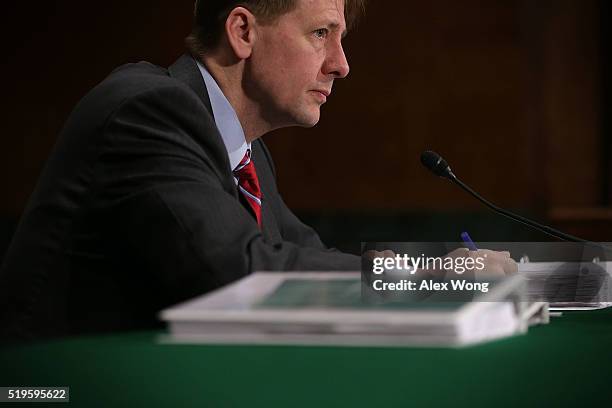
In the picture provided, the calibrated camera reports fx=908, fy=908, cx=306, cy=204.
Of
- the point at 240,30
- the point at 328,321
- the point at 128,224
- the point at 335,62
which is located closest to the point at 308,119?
the point at 335,62

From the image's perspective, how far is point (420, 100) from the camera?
182 inches

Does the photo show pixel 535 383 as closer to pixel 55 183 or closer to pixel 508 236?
pixel 55 183

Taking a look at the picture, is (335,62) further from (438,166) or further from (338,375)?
(338,375)

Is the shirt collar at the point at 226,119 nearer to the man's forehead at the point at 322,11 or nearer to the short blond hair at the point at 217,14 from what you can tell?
the short blond hair at the point at 217,14

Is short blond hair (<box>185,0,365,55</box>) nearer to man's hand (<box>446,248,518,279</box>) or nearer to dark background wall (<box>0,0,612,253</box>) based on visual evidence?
man's hand (<box>446,248,518,279</box>)

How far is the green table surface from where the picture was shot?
2.56 ft

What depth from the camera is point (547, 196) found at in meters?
4.56

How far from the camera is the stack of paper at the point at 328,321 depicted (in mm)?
807

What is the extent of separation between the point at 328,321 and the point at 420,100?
3.90m

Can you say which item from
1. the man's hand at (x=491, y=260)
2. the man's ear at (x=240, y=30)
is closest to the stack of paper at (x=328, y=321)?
the man's hand at (x=491, y=260)

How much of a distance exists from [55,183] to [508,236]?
10.4ft

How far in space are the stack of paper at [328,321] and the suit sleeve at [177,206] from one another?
36 cm

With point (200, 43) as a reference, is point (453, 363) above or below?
below

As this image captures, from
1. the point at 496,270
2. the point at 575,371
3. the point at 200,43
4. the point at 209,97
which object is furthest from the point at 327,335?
the point at 200,43
